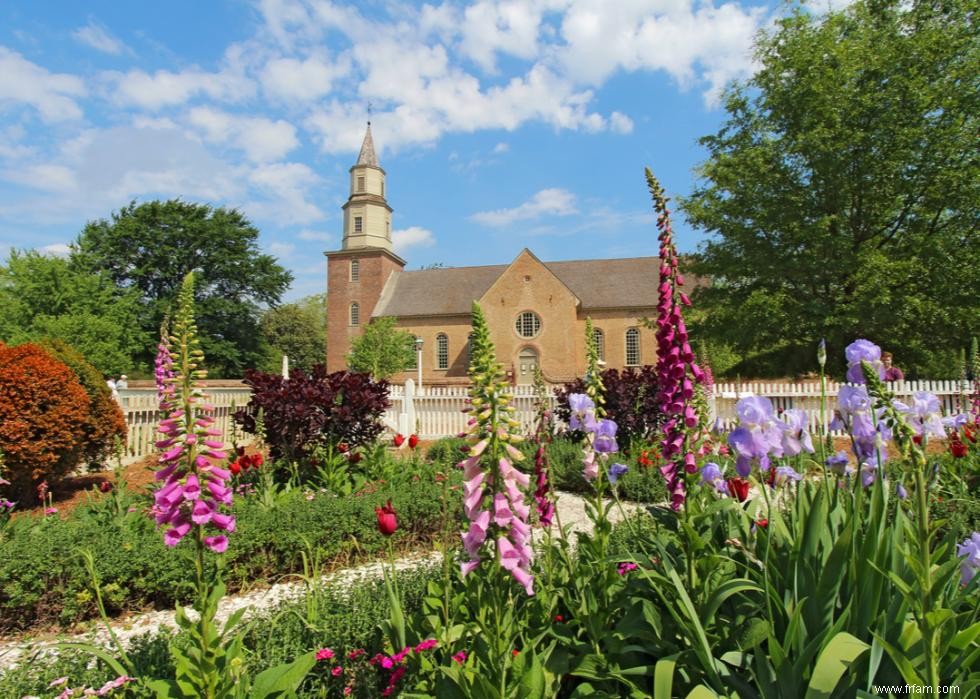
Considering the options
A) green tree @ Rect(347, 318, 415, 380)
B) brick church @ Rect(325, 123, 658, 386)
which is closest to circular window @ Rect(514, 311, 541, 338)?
brick church @ Rect(325, 123, 658, 386)

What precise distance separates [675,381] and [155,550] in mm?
4105

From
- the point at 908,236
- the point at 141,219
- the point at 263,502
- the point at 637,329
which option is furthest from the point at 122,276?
the point at 908,236

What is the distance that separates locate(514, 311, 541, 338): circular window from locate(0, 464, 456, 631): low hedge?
30.9 m

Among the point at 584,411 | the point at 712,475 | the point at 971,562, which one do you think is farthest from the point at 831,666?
the point at 584,411

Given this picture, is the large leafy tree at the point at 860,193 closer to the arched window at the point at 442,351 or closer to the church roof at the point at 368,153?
the arched window at the point at 442,351

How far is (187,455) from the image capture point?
80.4 inches

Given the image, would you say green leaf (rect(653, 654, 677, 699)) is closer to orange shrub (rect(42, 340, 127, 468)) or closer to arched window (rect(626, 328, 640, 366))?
orange shrub (rect(42, 340, 127, 468))

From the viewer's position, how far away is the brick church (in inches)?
1417

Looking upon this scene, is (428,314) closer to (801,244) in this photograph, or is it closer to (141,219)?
(141,219)

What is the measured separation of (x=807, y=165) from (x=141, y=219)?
3990 centimetres

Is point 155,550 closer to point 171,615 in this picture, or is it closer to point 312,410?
point 171,615

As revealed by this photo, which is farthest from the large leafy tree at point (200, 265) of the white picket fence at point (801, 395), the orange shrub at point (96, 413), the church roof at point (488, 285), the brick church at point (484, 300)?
the white picket fence at point (801, 395)

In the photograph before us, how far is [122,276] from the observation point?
37875 mm

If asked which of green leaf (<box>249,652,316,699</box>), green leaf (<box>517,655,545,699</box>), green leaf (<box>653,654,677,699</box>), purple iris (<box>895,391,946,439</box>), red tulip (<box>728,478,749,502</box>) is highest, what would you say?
purple iris (<box>895,391,946,439</box>)
